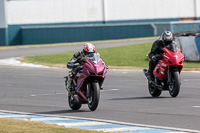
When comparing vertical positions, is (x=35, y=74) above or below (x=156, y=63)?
below

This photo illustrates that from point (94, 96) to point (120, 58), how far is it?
67.6 feet

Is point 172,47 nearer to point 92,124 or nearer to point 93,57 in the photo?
point 93,57

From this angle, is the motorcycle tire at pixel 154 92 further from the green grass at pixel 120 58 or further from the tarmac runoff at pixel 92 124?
the green grass at pixel 120 58

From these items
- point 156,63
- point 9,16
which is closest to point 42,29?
point 9,16

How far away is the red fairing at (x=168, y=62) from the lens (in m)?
Answer: 14.6

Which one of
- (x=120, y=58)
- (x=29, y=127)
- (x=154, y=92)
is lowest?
(x=120, y=58)

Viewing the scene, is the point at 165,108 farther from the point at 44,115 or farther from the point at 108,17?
the point at 108,17

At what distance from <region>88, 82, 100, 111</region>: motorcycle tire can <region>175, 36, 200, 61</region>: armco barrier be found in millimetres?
16093

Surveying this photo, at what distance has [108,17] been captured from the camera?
196ft

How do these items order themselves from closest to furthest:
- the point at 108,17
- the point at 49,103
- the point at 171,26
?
the point at 49,103, the point at 171,26, the point at 108,17

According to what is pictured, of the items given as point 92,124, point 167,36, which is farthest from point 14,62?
point 92,124

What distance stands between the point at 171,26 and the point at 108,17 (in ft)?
42.8

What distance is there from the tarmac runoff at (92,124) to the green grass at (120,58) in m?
15.8

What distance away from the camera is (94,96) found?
1188cm
